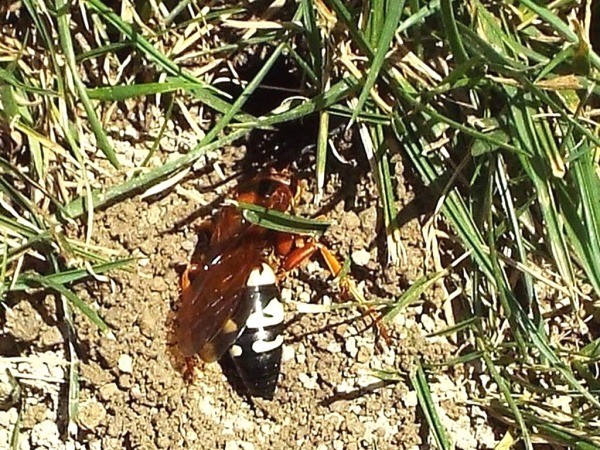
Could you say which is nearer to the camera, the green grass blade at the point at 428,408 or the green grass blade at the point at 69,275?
the green grass blade at the point at 69,275

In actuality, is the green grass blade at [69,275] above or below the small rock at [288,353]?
above

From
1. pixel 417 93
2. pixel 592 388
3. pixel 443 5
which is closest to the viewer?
pixel 443 5

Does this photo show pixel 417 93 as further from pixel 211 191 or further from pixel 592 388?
pixel 592 388

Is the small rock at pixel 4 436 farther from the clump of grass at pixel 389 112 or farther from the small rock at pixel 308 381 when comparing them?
the small rock at pixel 308 381

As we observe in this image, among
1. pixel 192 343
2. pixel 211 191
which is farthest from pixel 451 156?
pixel 192 343

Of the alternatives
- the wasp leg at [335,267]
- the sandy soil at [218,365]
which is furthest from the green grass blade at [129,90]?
the wasp leg at [335,267]

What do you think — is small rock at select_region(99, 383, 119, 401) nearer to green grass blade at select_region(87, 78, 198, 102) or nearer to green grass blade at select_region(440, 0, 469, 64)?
green grass blade at select_region(87, 78, 198, 102)

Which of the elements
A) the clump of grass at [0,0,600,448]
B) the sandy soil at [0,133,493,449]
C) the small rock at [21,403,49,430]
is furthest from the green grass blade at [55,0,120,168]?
the small rock at [21,403,49,430]

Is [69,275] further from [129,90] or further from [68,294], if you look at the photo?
[129,90]
